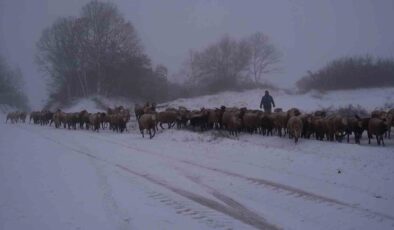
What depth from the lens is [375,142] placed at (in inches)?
818

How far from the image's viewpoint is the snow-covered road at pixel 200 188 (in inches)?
340

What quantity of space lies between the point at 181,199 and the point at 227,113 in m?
15.5

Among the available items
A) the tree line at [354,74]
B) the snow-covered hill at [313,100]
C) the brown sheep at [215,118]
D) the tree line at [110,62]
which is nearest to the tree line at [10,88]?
the tree line at [110,62]

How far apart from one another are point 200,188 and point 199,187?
128 millimetres

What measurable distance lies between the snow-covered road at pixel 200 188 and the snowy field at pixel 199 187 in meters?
0.02

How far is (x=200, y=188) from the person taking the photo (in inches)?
452

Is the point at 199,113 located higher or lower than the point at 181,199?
higher

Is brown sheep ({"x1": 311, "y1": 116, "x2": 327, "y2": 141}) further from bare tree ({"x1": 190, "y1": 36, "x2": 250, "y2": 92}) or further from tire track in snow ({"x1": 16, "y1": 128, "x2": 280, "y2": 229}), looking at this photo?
bare tree ({"x1": 190, "y1": 36, "x2": 250, "y2": 92})

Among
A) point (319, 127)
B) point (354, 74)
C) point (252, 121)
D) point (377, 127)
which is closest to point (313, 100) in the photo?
point (354, 74)

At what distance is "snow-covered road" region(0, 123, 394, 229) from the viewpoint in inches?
340

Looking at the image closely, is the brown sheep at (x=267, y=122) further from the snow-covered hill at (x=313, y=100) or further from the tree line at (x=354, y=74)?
the tree line at (x=354, y=74)

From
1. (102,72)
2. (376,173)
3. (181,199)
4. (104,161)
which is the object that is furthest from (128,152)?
(102,72)

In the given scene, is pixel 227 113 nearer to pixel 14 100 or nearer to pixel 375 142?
pixel 375 142

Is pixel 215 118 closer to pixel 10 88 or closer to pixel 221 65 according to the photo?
pixel 221 65
